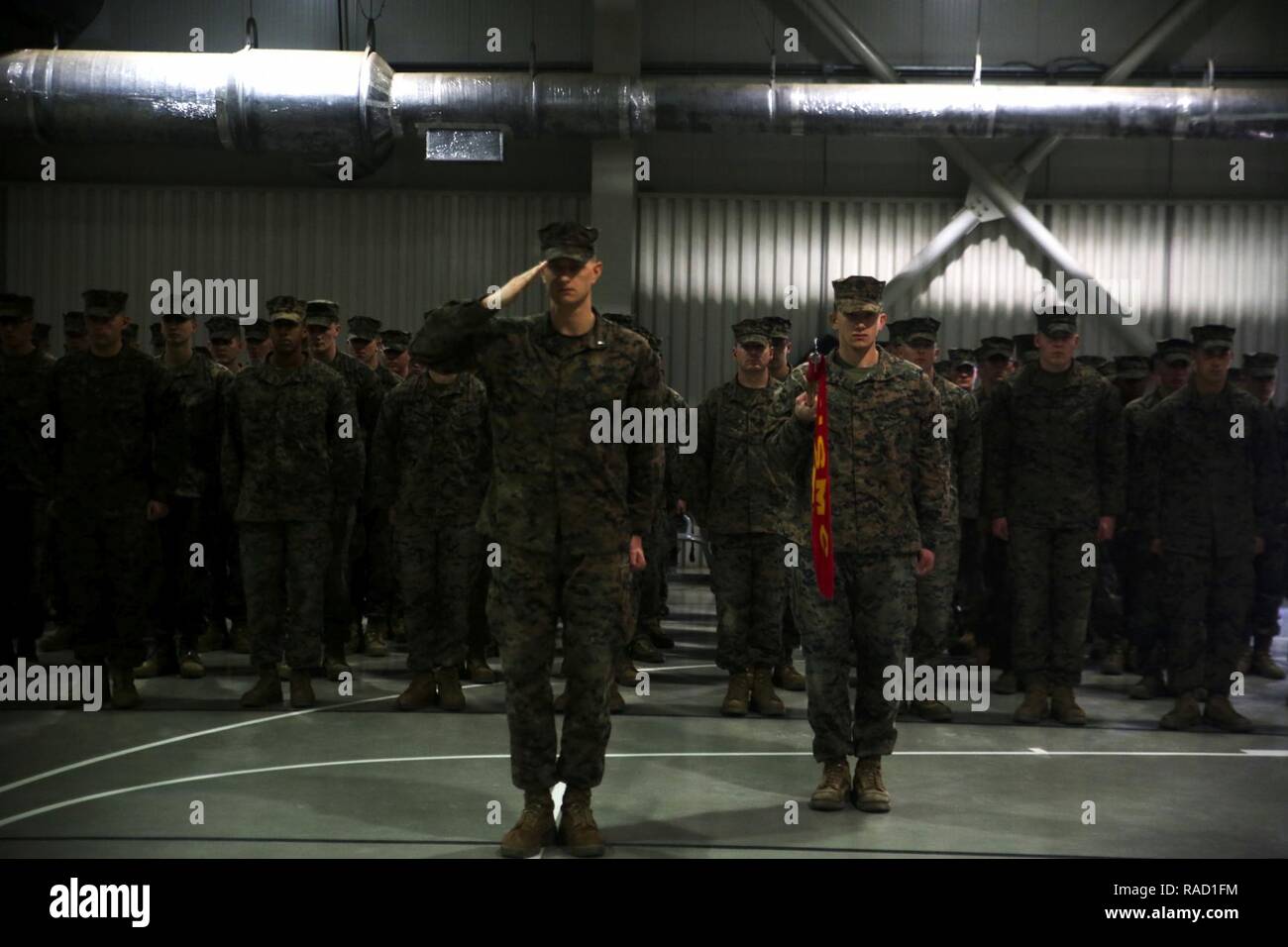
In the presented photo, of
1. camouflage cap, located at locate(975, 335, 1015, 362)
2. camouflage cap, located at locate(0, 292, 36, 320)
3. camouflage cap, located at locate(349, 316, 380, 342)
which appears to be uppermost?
camouflage cap, located at locate(349, 316, 380, 342)

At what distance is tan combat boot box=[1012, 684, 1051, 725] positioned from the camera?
19.7 feet

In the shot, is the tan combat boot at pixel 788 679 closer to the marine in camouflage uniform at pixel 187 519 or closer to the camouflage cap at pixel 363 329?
the marine in camouflage uniform at pixel 187 519

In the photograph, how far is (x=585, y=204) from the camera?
497 inches

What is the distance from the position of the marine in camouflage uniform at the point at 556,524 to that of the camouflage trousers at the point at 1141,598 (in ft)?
11.9

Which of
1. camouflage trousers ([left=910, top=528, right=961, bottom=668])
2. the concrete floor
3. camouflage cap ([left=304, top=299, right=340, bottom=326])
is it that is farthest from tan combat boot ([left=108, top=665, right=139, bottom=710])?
camouflage trousers ([left=910, top=528, right=961, bottom=668])

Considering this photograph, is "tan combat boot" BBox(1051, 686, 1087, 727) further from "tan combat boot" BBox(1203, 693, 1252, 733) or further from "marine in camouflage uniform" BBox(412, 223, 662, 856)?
"marine in camouflage uniform" BBox(412, 223, 662, 856)

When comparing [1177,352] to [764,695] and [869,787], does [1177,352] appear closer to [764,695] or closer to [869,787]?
[764,695]

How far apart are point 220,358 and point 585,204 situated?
5.46 meters

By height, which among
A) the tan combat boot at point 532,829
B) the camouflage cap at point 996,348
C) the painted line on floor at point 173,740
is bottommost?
the painted line on floor at point 173,740

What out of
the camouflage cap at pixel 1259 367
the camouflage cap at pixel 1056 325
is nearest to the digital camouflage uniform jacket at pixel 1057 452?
the camouflage cap at pixel 1056 325

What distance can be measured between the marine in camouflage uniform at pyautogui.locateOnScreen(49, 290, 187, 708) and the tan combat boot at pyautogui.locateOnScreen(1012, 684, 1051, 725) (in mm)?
4177

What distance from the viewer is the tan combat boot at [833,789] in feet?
14.7

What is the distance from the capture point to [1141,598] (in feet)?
23.5
